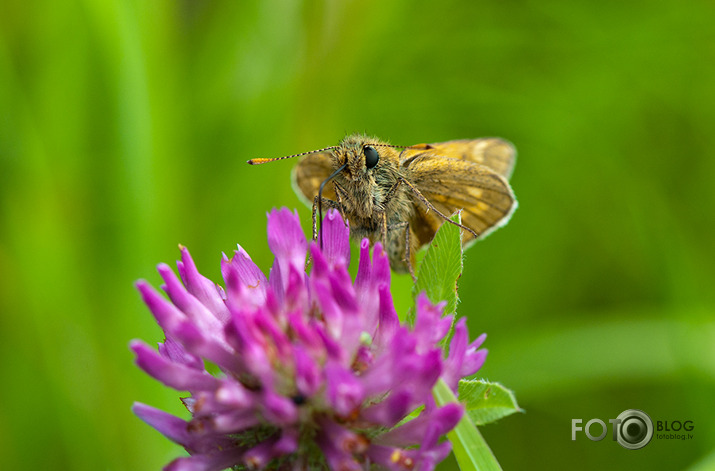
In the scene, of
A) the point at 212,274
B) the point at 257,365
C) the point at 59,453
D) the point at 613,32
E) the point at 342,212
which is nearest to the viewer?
the point at 257,365

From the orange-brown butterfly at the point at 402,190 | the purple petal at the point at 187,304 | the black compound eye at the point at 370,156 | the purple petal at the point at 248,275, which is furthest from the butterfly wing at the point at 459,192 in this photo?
the purple petal at the point at 187,304

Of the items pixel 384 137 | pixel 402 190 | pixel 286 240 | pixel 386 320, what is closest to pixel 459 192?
pixel 402 190

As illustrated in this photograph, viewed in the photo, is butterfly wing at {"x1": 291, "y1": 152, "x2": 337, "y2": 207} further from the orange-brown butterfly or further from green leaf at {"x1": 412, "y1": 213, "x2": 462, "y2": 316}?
green leaf at {"x1": 412, "y1": 213, "x2": 462, "y2": 316}

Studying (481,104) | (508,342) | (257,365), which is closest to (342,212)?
(257,365)

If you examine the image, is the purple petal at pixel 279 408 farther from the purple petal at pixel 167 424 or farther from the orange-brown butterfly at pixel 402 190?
the orange-brown butterfly at pixel 402 190

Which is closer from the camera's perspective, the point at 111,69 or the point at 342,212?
the point at 342,212

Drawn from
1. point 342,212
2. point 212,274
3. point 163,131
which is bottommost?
point 342,212

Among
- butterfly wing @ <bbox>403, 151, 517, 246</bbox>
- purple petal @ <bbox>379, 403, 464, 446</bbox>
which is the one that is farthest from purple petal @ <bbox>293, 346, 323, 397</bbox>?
butterfly wing @ <bbox>403, 151, 517, 246</bbox>

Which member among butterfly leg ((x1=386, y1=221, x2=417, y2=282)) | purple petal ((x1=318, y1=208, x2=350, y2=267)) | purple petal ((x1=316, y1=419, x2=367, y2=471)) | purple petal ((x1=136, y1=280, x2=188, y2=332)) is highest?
butterfly leg ((x1=386, y1=221, x2=417, y2=282))

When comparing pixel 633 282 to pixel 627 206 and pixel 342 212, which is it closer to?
pixel 627 206
